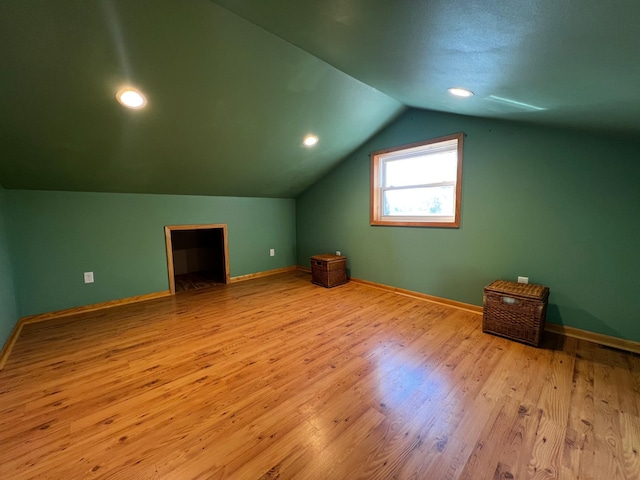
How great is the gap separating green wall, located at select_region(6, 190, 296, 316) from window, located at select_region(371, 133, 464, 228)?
7.87 feet

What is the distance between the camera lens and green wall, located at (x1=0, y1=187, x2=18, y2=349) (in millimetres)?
2296

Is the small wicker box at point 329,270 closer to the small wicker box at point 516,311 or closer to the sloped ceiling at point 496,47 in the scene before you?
the small wicker box at point 516,311

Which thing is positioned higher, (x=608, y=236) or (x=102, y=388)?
(x=608, y=236)

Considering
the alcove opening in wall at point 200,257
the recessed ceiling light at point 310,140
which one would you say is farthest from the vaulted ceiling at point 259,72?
the alcove opening in wall at point 200,257

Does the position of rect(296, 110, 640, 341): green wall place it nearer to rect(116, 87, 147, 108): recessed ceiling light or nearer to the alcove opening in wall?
the alcove opening in wall

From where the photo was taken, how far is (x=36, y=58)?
159cm

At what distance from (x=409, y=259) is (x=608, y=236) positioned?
180 centimetres

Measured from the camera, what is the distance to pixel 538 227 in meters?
2.52

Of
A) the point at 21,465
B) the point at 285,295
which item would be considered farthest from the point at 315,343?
the point at 21,465

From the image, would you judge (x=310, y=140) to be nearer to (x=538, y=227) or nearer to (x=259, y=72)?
(x=259, y=72)

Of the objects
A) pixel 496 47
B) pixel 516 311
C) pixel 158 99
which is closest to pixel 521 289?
pixel 516 311

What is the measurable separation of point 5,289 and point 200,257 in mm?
2923

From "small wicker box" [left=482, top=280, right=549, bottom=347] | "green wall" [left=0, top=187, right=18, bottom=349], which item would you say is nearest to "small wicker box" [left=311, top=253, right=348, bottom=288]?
"small wicker box" [left=482, top=280, right=549, bottom=347]

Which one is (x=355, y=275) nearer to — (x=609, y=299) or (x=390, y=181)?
(x=390, y=181)
